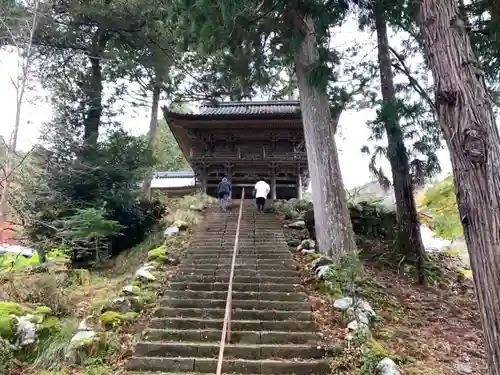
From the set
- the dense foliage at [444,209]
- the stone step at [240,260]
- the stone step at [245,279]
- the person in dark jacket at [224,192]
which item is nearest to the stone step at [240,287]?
the stone step at [245,279]

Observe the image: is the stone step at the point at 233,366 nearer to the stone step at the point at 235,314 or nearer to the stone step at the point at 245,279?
the stone step at the point at 235,314

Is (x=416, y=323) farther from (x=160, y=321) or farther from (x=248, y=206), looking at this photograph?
Result: (x=248, y=206)

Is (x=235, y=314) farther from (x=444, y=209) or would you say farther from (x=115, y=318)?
(x=444, y=209)

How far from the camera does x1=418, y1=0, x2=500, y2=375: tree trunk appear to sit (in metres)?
3.20

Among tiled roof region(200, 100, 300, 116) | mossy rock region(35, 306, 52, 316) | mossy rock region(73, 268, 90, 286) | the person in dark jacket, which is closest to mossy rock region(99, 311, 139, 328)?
mossy rock region(35, 306, 52, 316)

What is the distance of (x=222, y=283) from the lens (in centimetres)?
682

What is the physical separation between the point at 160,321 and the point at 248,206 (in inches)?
303

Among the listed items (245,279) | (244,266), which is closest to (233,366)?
(245,279)

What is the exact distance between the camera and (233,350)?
16.0ft

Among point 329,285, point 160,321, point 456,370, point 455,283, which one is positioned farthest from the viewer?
point 455,283

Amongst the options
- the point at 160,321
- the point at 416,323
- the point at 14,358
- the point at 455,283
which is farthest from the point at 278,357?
the point at 455,283

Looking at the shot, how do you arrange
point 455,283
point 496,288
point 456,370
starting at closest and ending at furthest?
1. point 496,288
2. point 456,370
3. point 455,283

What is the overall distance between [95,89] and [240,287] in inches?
392

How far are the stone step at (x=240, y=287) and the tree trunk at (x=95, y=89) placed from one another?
23.9 feet
